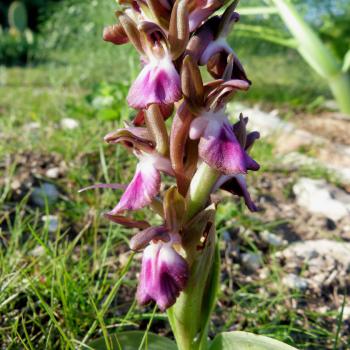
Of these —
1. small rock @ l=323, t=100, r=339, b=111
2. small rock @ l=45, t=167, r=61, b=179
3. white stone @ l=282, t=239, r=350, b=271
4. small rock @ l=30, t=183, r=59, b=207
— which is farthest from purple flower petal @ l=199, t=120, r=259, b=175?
small rock @ l=323, t=100, r=339, b=111

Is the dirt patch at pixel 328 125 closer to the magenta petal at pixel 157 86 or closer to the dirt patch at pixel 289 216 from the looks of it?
the dirt patch at pixel 289 216

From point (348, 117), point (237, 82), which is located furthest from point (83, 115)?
point (348, 117)

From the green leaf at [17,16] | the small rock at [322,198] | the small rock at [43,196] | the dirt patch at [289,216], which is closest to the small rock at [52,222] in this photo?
the small rock at [43,196]

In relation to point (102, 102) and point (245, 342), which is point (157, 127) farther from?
point (102, 102)

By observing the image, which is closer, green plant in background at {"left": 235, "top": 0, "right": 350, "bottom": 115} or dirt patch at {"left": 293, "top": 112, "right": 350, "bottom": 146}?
green plant in background at {"left": 235, "top": 0, "right": 350, "bottom": 115}

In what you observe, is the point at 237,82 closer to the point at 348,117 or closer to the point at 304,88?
the point at 348,117

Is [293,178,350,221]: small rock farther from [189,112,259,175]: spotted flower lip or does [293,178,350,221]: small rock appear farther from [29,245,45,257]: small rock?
[189,112,259,175]: spotted flower lip
